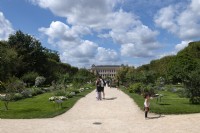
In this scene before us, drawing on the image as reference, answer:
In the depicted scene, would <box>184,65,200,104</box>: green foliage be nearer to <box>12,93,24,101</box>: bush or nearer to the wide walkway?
the wide walkway

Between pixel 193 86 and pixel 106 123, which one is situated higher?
pixel 193 86

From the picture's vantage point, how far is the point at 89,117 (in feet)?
58.5

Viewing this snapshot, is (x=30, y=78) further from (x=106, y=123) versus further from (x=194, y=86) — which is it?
(x=106, y=123)

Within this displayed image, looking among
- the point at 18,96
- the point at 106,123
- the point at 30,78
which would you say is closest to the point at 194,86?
the point at 106,123

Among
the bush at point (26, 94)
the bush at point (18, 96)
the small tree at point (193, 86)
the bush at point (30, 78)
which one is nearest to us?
the small tree at point (193, 86)

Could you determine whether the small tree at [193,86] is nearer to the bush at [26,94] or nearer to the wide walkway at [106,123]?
the wide walkway at [106,123]

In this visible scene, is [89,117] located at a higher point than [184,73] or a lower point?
lower

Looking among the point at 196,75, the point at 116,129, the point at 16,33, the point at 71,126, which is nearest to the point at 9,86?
the point at 71,126

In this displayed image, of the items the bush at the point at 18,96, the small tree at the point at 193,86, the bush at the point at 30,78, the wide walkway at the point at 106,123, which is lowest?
the wide walkway at the point at 106,123

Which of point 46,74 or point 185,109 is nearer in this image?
point 185,109

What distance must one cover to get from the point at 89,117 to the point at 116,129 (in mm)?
3776

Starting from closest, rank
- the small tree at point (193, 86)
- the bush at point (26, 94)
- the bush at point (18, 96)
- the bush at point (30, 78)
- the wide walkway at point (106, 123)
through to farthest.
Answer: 1. the wide walkway at point (106, 123)
2. the small tree at point (193, 86)
3. the bush at point (18, 96)
4. the bush at point (26, 94)
5. the bush at point (30, 78)

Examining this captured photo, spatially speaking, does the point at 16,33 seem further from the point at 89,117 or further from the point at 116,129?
the point at 116,129

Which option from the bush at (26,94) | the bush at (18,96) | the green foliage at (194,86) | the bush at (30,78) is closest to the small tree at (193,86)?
the green foliage at (194,86)
